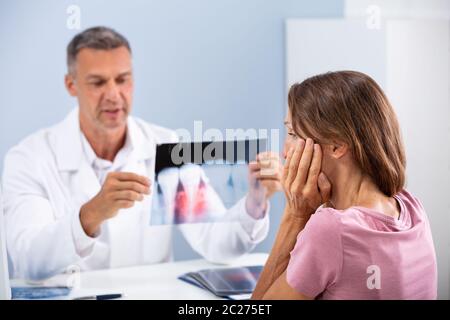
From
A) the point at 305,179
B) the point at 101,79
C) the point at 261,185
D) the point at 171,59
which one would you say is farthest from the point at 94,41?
the point at 305,179

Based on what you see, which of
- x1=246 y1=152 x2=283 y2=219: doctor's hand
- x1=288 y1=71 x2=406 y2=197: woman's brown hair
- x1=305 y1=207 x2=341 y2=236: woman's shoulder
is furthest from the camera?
x1=246 y1=152 x2=283 y2=219: doctor's hand

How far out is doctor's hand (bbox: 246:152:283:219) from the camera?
2.10 metres

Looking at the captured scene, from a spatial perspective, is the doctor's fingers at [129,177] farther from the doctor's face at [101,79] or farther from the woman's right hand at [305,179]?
the woman's right hand at [305,179]

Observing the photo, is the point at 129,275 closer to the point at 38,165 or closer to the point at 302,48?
the point at 38,165

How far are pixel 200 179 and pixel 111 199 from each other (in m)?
0.30

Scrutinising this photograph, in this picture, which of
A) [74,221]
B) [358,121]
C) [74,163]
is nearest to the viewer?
[358,121]

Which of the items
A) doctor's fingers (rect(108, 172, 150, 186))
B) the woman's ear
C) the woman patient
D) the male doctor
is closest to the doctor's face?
the male doctor

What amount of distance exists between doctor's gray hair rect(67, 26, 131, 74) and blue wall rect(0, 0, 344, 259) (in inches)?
0.8

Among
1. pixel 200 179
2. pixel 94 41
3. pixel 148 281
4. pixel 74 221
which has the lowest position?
pixel 148 281

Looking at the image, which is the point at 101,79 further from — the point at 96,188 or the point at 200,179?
the point at 200,179

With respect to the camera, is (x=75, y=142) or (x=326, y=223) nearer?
(x=326, y=223)

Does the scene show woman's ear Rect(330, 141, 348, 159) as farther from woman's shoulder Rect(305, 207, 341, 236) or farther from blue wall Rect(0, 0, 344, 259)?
blue wall Rect(0, 0, 344, 259)

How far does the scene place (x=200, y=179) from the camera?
2.08m
